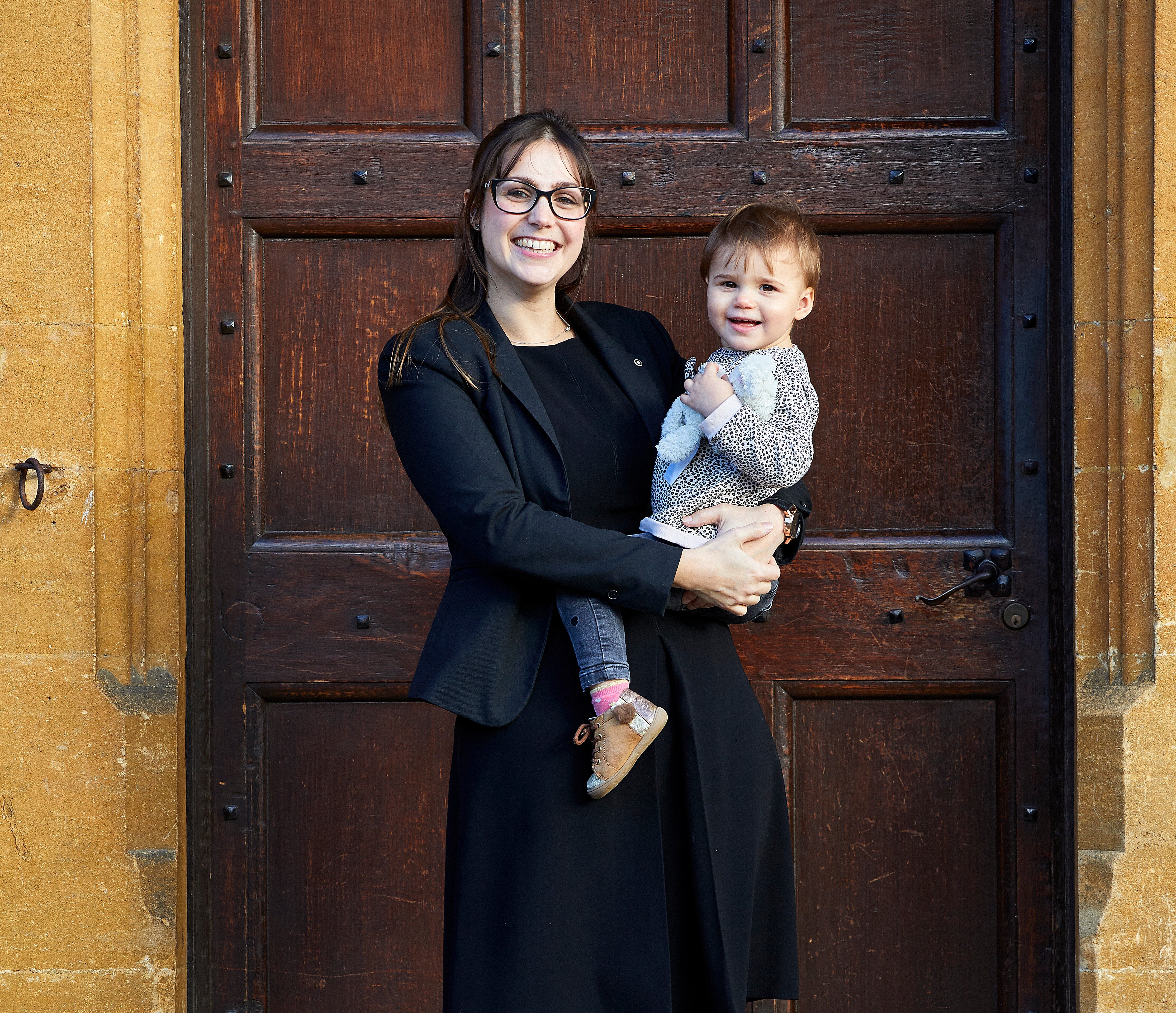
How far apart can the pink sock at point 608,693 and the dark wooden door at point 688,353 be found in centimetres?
79

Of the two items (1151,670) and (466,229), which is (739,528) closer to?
(466,229)

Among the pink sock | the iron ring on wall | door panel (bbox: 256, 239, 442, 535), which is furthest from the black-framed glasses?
the iron ring on wall

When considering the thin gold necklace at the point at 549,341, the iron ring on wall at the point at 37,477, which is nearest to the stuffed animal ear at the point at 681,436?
the thin gold necklace at the point at 549,341

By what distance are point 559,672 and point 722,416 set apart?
0.47 m

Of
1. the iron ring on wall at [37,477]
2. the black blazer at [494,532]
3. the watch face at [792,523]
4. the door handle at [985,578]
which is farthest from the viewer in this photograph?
the door handle at [985,578]

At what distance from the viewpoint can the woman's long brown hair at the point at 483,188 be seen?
5.47 feet

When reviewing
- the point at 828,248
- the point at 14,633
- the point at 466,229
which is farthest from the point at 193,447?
the point at 828,248

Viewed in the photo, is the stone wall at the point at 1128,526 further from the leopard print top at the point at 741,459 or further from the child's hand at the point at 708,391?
the child's hand at the point at 708,391

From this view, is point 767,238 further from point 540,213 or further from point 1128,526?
point 1128,526

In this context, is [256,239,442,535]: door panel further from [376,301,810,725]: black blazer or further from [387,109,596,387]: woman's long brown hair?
[376,301,810,725]: black blazer

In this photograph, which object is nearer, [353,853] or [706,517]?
[706,517]

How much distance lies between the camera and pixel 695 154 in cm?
228

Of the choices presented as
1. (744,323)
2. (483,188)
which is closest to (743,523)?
(744,323)

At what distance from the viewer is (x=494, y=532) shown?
4.91 feet
